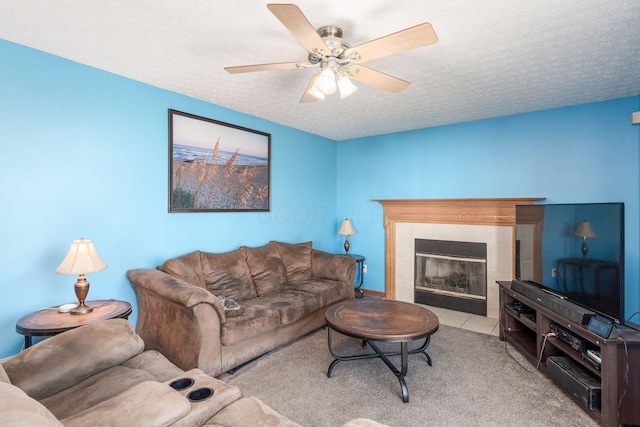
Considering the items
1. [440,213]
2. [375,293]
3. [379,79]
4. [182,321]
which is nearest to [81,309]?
[182,321]

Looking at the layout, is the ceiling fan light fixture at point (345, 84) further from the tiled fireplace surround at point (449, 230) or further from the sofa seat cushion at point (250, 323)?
the tiled fireplace surround at point (449, 230)

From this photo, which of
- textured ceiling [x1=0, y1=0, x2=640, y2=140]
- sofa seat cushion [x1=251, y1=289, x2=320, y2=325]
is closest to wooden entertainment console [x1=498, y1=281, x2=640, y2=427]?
textured ceiling [x1=0, y1=0, x2=640, y2=140]

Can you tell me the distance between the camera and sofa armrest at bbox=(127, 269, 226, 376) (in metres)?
2.27

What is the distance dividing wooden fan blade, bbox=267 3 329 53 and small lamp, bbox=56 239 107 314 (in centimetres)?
197

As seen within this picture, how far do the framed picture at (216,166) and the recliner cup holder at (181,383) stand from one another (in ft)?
6.50

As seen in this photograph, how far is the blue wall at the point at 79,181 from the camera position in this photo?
2197 mm

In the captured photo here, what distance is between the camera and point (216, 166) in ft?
11.3

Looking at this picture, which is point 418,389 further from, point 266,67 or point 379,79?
point 266,67

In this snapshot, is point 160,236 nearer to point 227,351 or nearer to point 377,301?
point 227,351

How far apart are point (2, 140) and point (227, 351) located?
2135 millimetres

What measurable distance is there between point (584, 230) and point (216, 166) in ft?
10.8

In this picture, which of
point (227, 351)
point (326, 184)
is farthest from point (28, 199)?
point (326, 184)

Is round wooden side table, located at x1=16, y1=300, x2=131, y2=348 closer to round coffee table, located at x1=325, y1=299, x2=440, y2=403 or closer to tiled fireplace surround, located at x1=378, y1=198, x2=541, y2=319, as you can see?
round coffee table, located at x1=325, y1=299, x2=440, y2=403

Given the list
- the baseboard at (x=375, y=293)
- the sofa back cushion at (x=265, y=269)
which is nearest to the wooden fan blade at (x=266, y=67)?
the sofa back cushion at (x=265, y=269)
